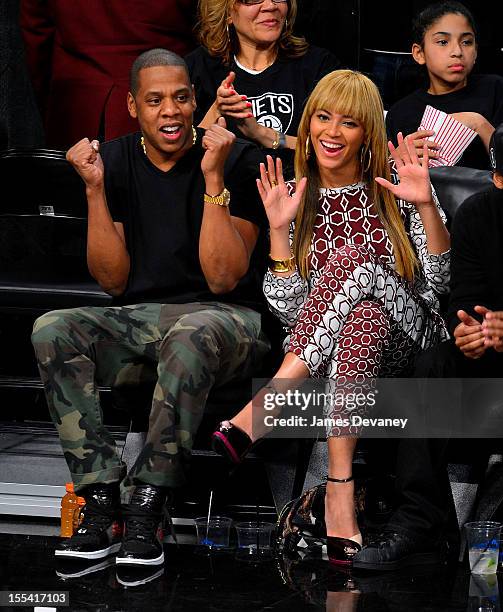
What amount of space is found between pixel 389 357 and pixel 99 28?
5.58 feet

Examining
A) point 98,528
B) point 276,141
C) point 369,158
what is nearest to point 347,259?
point 369,158

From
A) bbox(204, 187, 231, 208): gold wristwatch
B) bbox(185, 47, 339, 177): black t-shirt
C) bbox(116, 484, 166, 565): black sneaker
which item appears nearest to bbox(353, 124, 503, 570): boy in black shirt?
bbox(116, 484, 166, 565): black sneaker

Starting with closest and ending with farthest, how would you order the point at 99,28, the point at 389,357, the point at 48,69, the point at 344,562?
the point at 344,562
the point at 389,357
the point at 99,28
the point at 48,69

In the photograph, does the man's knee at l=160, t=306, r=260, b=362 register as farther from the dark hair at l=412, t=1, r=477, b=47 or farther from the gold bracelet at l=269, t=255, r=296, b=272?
the dark hair at l=412, t=1, r=477, b=47

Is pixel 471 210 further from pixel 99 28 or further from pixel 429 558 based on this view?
pixel 99 28

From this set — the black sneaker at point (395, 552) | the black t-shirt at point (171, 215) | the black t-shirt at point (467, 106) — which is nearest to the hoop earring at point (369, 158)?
the black t-shirt at point (171, 215)

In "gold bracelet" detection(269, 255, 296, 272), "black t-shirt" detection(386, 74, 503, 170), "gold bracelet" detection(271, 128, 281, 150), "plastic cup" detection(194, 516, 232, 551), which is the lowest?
"plastic cup" detection(194, 516, 232, 551)

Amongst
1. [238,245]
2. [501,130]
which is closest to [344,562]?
[238,245]

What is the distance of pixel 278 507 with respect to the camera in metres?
3.44

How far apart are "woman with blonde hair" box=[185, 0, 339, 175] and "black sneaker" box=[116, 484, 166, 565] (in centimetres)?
123

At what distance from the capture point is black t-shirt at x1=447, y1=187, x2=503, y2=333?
128 inches

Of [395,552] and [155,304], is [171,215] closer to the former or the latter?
[155,304]

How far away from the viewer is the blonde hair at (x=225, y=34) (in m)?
4.05

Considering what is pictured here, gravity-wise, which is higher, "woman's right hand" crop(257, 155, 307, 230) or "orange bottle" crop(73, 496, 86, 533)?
"woman's right hand" crop(257, 155, 307, 230)
